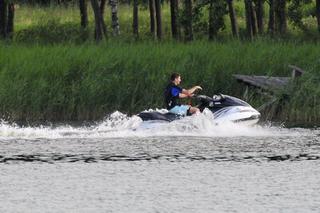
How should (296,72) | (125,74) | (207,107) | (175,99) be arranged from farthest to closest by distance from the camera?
(125,74) < (296,72) < (207,107) < (175,99)

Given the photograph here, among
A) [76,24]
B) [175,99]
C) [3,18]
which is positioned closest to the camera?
[175,99]

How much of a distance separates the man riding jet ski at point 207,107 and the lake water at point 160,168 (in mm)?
192

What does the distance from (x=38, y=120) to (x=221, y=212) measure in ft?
42.3

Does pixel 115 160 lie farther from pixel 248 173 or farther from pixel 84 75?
pixel 84 75

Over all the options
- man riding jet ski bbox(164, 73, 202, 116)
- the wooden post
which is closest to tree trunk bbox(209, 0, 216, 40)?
the wooden post

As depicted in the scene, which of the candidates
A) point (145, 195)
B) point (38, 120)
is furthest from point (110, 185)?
point (38, 120)

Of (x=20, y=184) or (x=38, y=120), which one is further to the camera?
(x=38, y=120)

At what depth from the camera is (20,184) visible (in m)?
16.5

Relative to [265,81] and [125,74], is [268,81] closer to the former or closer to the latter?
[265,81]

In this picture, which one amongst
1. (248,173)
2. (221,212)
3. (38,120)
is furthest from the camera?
(38,120)

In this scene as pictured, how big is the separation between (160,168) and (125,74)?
32.6 feet

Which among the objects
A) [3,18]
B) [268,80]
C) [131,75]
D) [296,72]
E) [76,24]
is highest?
[3,18]

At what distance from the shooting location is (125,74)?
27984 mm

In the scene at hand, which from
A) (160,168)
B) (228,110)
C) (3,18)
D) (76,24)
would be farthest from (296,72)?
(76,24)
